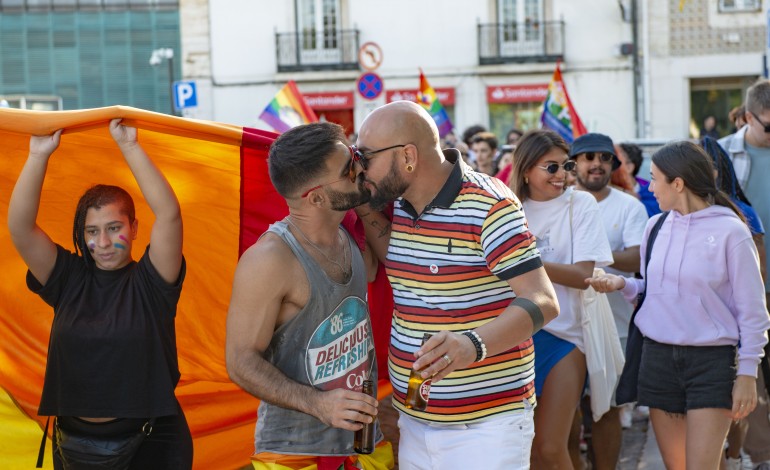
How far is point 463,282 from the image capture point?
3.78 meters

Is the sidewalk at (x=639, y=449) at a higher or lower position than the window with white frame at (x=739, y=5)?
lower

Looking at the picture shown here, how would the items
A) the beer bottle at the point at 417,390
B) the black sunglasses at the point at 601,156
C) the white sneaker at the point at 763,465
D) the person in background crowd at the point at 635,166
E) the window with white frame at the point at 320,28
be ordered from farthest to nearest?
the window with white frame at the point at 320,28 < the person in background crowd at the point at 635,166 < the black sunglasses at the point at 601,156 < the white sneaker at the point at 763,465 < the beer bottle at the point at 417,390

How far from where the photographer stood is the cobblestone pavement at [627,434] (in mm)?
5133

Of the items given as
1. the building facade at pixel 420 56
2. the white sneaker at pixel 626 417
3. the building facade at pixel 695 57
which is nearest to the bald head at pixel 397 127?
the white sneaker at pixel 626 417

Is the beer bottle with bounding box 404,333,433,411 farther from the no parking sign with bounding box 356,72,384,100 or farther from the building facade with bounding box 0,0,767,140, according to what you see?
the building facade with bounding box 0,0,767,140

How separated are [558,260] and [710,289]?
33.1 inches

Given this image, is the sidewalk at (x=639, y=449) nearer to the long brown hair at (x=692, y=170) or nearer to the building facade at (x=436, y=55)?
the long brown hair at (x=692, y=170)

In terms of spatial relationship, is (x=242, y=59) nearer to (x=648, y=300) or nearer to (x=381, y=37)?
(x=381, y=37)

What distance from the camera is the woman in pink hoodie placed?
192 inches

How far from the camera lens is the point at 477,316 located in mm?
3773

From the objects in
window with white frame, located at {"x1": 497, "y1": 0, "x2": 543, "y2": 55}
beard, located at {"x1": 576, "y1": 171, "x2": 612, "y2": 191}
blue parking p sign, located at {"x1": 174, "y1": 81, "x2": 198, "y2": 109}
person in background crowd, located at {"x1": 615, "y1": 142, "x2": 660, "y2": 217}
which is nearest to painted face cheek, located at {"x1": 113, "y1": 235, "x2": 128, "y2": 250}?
beard, located at {"x1": 576, "y1": 171, "x2": 612, "y2": 191}

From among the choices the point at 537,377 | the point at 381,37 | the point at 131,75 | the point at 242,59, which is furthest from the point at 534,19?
the point at 537,377

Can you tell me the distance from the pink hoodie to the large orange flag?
140cm

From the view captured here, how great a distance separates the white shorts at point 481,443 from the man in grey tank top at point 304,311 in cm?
31
